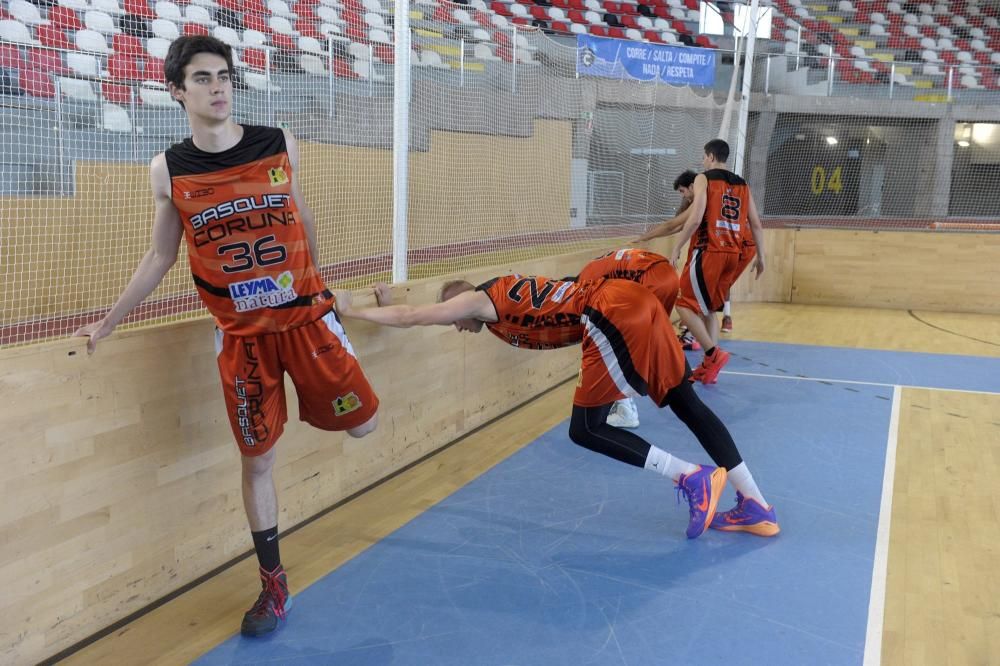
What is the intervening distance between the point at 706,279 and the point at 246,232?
4.90 meters

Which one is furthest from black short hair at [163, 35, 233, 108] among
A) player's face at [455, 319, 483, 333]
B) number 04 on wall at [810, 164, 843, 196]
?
number 04 on wall at [810, 164, 843, 196]

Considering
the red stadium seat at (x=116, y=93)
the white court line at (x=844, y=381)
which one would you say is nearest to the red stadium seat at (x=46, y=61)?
the red stadium seat at (x=116, y=93)

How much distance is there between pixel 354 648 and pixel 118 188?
344cm

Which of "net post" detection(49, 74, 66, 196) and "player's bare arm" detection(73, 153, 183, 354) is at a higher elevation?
"net post" detection(49, 74, 66, 196)

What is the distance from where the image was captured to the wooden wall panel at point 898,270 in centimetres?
1091

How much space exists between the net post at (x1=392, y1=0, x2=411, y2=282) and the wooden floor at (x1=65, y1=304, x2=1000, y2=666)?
1209 mm

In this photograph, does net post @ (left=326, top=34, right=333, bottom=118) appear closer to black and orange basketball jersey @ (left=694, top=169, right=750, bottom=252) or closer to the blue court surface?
the blue court surface

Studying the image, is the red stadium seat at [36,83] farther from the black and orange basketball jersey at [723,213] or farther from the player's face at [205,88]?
the black and orange basketball jersey at [723,213]

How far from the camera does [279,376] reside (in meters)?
3.12

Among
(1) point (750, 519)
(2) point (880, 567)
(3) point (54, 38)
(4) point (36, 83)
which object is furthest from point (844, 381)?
(3) point (54, 38)

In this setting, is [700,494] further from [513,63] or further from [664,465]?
[513,63]

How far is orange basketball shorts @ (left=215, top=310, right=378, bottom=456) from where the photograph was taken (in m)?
3.04

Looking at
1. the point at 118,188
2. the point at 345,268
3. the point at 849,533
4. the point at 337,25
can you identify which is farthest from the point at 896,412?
the point at 118,188

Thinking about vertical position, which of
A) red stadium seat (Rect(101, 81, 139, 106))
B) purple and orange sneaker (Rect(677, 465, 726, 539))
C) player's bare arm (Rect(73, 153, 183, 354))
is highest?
red stadium seat (Rect(101, 81, 139, 106))
